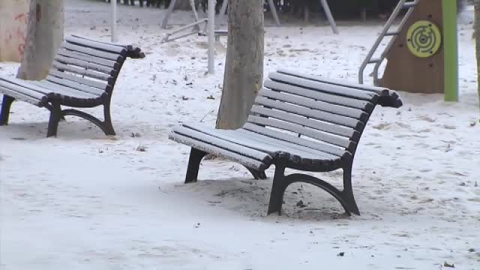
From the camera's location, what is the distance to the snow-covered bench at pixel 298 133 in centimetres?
663

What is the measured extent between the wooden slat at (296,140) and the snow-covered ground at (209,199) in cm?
38

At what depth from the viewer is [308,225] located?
6395mm

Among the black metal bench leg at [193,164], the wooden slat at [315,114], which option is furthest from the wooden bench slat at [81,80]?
the wooden slat at [315,114]

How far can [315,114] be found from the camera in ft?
23.2

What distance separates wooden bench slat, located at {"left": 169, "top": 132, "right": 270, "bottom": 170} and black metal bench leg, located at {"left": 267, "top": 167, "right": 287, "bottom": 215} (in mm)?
195

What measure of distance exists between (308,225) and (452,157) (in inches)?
111

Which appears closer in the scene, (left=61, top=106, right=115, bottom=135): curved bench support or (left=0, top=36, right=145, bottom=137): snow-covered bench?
(left=0, top=36, right=145, bottom=137): snow-covered bench

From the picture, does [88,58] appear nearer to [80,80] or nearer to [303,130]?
[80,80]

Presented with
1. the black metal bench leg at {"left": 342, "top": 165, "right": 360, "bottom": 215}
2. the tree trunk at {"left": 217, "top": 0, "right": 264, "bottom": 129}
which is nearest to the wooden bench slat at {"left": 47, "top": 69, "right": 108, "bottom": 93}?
the tree trunk at {"left": 217, "top": 0, "right": 264, "bottom": 129}

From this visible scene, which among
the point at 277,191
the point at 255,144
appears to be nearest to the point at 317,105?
the point at 255,144

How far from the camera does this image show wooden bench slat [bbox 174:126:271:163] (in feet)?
21.4

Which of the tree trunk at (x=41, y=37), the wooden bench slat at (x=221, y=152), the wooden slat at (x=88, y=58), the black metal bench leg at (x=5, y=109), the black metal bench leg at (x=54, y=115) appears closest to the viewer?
the wooden bench slat at (x=221, y=152)

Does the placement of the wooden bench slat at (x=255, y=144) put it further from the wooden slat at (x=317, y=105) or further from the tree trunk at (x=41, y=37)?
the tree trunk at (x=41, y=37)

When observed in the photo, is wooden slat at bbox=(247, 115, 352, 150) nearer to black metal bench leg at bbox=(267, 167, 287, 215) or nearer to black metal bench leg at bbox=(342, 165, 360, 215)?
black metal bench leg at bbox=(342, 165, 360, 215)
